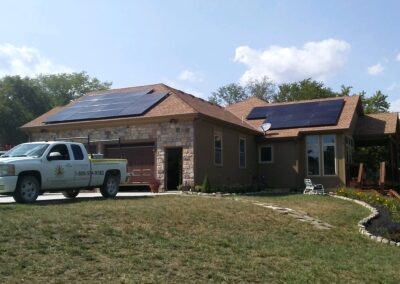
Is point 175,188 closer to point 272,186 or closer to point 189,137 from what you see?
point 189,137

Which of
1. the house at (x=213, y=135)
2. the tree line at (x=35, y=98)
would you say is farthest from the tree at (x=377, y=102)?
the house at (x=213, y=135)

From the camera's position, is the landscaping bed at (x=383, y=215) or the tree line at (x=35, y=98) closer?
the landscaping bed at (x=383, y=215)

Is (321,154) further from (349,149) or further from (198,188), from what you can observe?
(198,188)

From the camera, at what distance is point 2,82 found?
55594mm

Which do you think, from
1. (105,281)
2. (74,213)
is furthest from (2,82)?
(105,281)

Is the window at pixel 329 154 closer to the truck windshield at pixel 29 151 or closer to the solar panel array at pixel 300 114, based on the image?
the solar panel array at pixel 300 114

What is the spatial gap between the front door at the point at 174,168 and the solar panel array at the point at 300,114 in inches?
304

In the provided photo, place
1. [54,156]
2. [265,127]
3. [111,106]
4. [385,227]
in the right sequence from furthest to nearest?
[265,127]
[111,106]
[54,156]
[385,227]

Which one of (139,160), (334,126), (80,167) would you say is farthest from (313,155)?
(80,167)

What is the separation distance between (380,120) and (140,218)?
23755mm

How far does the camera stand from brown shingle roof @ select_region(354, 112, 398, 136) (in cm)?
2898

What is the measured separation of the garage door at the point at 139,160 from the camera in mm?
23031

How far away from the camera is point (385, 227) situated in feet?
43.9

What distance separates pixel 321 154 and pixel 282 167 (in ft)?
7.36
